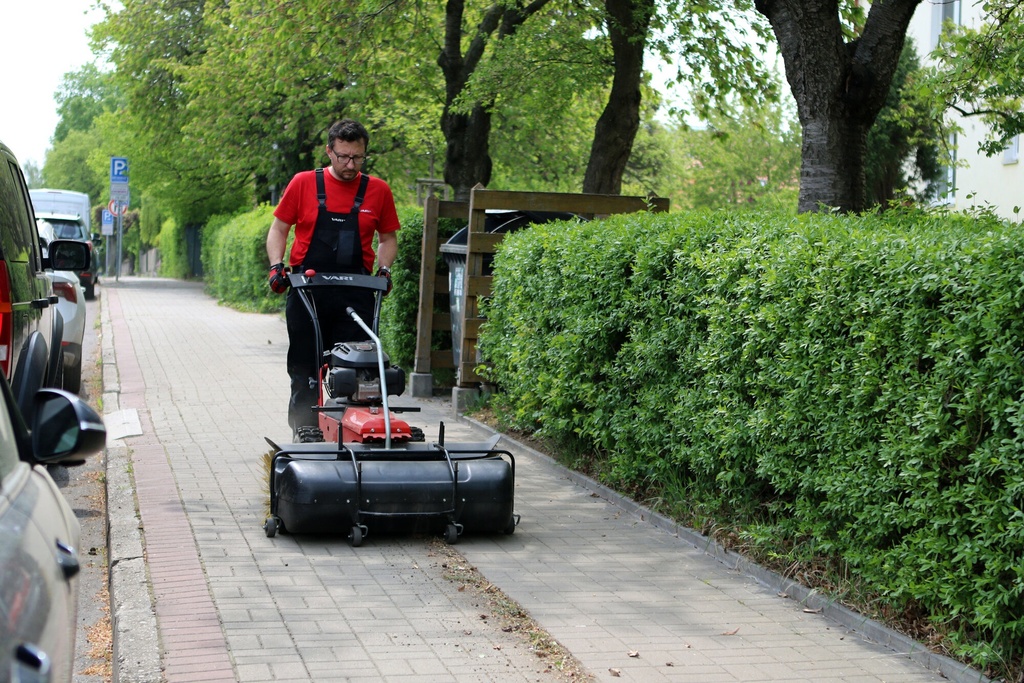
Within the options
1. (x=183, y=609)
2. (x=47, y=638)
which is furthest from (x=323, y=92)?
(x=47, y=638)

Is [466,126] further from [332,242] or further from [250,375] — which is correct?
[332,242]

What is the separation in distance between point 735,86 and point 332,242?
1228 cm

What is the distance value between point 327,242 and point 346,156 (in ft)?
1.80

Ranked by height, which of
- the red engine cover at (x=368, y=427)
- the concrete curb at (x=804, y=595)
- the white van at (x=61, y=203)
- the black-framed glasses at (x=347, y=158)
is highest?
the white van at (x=61, y=203)

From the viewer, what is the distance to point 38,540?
279 centimetres

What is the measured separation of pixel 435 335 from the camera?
43.9 feet

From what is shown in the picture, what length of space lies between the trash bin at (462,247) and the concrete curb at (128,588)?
3747 mm

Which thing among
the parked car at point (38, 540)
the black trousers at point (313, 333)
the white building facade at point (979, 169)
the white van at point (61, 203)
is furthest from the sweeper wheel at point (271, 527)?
the white van at point (61, 203)

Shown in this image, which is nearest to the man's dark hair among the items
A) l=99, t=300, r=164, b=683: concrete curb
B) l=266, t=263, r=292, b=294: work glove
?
l=266, t=263, r=292, b=294: work glove

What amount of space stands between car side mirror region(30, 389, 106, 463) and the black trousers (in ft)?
13.9

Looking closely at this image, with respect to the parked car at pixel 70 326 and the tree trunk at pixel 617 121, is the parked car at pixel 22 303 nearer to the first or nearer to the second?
the parked car at pixel 70 326

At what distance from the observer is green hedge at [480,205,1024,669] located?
4.61 m

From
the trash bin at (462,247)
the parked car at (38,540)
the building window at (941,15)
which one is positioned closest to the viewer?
the parked car at (38,540)

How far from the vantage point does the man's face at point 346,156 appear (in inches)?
301
